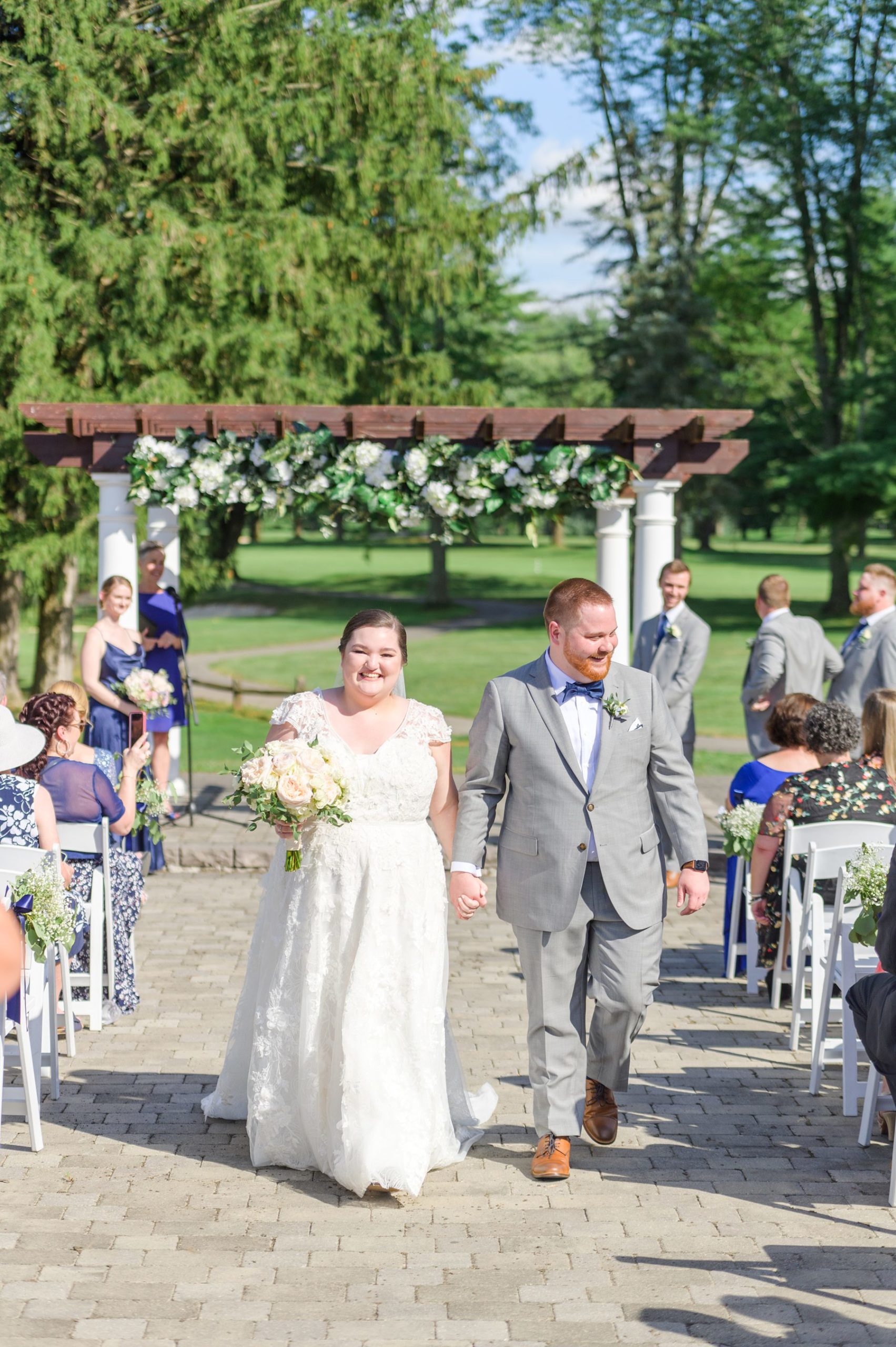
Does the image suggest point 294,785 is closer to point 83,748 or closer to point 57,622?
point 83,748

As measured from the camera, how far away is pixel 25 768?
22.7 ft

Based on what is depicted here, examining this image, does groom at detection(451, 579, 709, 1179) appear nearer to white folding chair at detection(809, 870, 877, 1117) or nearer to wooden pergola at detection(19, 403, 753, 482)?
white folding chair at detection(809, 870, 877, 1117)

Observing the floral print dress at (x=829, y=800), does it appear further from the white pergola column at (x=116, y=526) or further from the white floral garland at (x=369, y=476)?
the white pergola column at (x=116, y=526)

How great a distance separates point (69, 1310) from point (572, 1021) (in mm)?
1995

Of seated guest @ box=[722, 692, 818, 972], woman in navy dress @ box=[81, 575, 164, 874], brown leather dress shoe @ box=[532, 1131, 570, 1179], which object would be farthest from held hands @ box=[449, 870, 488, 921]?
woman in navy dress @ box=[81, 575, 164, 874]

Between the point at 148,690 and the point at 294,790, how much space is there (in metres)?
5.33

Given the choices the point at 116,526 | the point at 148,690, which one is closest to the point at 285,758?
the point at 148,690

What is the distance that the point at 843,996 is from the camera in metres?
5.98

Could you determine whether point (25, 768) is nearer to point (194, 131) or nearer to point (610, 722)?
point (610, 722)

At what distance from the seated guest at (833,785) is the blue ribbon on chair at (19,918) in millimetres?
3442

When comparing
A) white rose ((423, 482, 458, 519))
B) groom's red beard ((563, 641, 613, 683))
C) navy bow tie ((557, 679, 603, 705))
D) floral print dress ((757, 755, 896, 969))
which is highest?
white rose ((423, 482, 458, 519))

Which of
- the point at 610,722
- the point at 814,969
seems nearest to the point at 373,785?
the point at 610,722

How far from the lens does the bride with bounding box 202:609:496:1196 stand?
5.12m

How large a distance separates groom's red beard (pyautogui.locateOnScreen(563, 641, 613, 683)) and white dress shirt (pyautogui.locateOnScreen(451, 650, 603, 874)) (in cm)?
7
